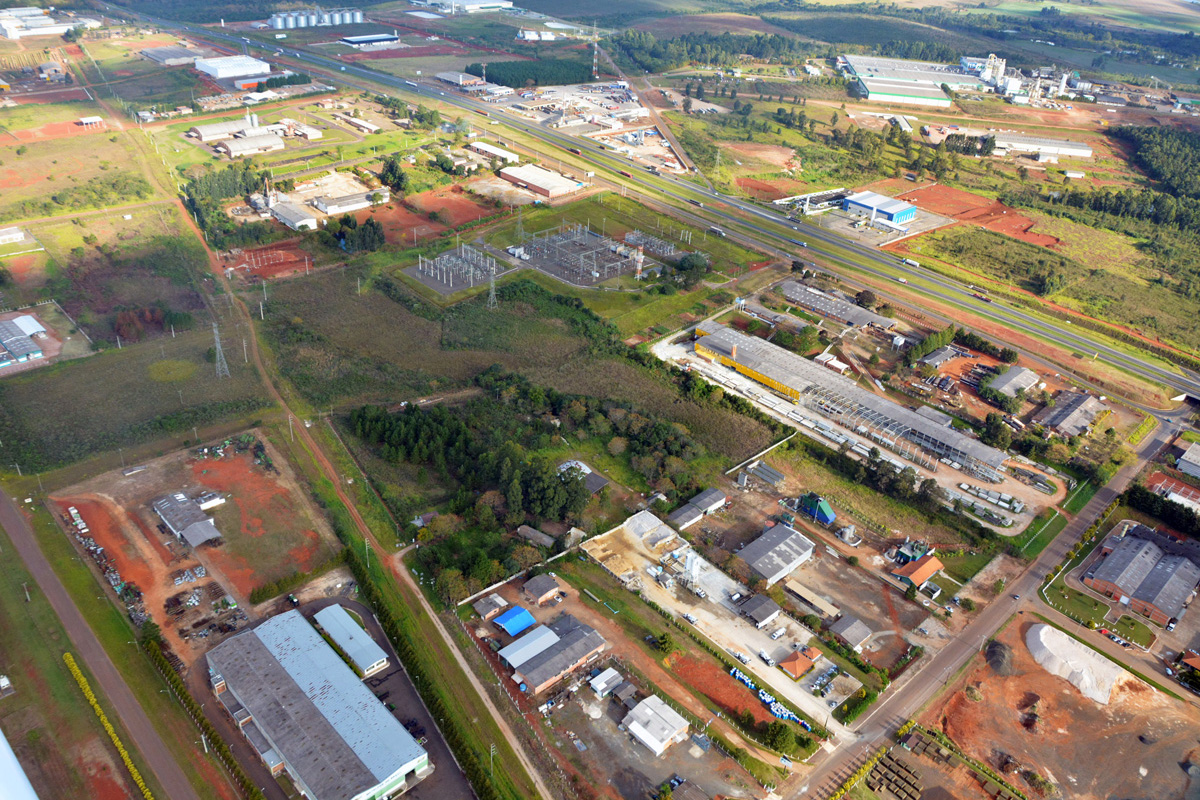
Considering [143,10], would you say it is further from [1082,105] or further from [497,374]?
[1082,105]

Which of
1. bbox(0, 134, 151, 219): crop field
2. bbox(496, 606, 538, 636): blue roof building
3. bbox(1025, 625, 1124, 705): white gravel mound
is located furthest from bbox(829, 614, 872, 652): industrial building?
bbox(0, 134, 151, 219): crop field

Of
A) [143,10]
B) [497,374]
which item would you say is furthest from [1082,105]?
[143,10]

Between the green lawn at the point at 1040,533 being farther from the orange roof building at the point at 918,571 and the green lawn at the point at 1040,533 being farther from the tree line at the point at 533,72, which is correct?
the tree line at the point at 533,72

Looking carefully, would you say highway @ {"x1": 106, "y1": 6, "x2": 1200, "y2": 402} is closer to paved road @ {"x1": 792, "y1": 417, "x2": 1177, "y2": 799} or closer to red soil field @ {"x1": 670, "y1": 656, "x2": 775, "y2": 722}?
paved road @ {"x1": 792, "y1": 417, "x2": 1177, "y2": 799}

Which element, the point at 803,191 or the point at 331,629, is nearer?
the point at 331,629

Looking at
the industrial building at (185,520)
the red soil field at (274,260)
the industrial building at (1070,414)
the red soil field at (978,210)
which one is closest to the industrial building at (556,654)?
the industrial building at (185,520)
